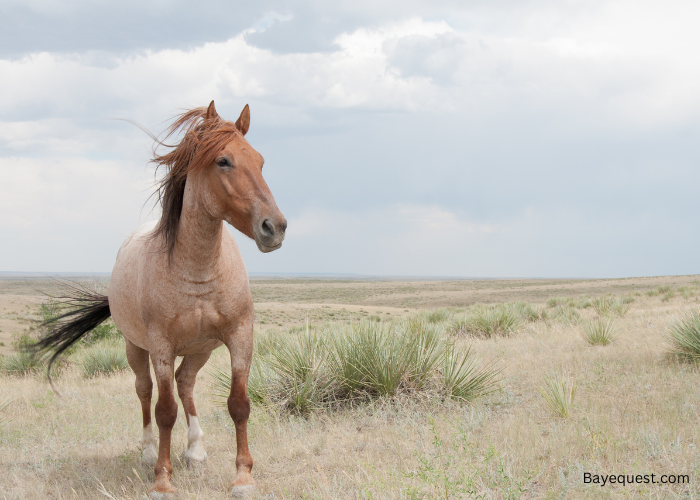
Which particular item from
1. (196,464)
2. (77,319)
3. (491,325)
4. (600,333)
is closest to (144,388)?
(196,464)

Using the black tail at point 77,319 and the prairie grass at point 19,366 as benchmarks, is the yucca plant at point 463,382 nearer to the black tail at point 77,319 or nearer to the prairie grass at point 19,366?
the black tail at point 77,319

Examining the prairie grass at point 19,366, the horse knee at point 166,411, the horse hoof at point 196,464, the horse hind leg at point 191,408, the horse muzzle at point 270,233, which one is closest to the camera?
A: the horse muzzle at point 270,233

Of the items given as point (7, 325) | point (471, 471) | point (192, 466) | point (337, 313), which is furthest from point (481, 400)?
point (7, 325)

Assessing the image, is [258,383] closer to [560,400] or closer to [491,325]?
[560,400]

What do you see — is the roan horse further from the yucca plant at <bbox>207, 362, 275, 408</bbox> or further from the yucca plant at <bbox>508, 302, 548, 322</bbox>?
the yucca plant at <bbox>508, 302, 548, 322</bbox>

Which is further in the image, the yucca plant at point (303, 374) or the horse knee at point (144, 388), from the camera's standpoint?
the yucca plant at point (303, 374)

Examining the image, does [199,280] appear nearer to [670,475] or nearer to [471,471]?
[471,471]

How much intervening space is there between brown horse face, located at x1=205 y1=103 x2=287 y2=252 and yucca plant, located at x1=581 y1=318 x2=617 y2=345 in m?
7.68

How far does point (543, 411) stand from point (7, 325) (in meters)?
34.3

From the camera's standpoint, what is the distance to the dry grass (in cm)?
339

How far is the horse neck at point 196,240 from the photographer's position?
3.76 m

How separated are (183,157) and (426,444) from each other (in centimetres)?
304

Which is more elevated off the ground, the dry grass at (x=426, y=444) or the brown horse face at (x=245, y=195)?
the brown horse face at (x=245, y=195)

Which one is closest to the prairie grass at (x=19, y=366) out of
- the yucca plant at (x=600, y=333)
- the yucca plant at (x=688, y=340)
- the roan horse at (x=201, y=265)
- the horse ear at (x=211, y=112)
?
the roan horse at (x=201, y=265)
